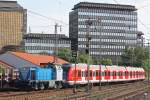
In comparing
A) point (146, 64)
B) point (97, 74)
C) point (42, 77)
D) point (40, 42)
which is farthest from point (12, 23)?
point (42, 77)

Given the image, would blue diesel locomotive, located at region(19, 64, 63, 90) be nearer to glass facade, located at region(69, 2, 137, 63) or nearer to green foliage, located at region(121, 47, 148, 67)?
green foliage, located at region(121, 47, 148, 67)

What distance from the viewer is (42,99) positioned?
36.6 m

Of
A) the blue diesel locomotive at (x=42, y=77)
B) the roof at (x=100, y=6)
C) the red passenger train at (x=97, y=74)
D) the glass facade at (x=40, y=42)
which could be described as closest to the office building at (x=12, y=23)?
the glass facade at (x=40, y=42)

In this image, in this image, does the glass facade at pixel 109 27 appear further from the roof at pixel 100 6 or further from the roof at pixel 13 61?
the roof at pixel 13 61

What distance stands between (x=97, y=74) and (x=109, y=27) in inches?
4638

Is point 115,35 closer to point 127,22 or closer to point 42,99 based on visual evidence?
point 127,22

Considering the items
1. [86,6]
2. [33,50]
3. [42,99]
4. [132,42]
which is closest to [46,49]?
[33,50]

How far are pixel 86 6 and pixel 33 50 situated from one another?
28943 mm

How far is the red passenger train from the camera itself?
5751 cm

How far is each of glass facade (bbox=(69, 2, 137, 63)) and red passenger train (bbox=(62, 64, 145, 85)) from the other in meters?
85.1

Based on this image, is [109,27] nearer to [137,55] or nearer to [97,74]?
[137,55]

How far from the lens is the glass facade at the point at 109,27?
178m

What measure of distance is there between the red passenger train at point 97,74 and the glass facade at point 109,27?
85139 mm

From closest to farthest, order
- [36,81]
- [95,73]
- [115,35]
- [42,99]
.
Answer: [42,99] → [36,81] → [95,73] → [115,35]
